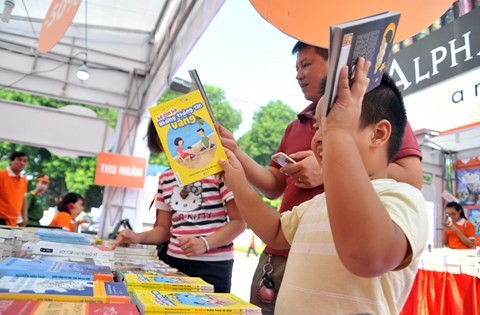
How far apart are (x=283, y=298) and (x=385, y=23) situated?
0.54 meters

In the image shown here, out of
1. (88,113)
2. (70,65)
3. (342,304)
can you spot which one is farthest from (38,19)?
(342,304)

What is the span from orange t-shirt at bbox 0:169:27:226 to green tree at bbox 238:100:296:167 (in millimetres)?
12583

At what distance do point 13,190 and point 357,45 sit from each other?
4.88m

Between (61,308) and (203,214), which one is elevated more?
(203,214)

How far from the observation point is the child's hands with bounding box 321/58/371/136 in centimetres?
55

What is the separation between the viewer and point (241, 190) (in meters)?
0.95

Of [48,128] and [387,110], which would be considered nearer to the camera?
[387,110]

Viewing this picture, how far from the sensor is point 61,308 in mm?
550

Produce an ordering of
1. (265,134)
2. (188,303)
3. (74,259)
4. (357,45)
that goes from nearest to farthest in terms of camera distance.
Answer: (357,45)
(188,303)
(74,259)
(265,134)

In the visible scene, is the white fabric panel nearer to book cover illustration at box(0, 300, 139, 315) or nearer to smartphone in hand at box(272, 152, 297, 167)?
smartphone in hand at box(272, 152, 297, 167)

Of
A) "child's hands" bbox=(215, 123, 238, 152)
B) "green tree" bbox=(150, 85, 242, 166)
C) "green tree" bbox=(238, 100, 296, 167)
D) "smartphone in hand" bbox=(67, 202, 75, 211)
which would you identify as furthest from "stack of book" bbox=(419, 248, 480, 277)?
"green tree" bbox=(150, 85, 242, 166)

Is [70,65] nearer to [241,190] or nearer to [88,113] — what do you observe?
[88,113]

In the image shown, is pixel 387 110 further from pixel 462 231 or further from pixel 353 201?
pixel 462 231

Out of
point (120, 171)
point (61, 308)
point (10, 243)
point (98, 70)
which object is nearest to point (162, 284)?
point (61, 308)
